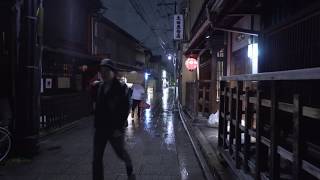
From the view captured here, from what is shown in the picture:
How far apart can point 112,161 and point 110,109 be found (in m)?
3.29

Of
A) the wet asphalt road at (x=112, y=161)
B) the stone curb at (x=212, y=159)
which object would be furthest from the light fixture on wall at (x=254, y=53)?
the wet asphalt road at (x=112, y=161)

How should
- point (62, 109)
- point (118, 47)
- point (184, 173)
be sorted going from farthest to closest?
point (118, 47)
point (62, 109)
point (184, 173)

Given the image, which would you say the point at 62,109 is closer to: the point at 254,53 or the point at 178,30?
the point at 254,53

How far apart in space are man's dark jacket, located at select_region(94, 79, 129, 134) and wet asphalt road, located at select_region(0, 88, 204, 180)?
1706 mm

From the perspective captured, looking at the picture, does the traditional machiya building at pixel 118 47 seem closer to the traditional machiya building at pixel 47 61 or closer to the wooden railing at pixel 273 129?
the traditional machiya building at pixel 47 61

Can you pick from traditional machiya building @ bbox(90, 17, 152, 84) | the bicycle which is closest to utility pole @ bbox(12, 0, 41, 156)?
the bicycle

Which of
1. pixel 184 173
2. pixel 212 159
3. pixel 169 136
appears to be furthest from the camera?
pixel 169 136

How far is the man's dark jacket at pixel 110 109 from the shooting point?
7039mm

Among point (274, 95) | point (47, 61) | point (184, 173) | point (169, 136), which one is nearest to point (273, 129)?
point (274, 95)

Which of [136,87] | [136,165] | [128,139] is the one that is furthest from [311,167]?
[136,87]

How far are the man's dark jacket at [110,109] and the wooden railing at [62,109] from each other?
8.02m

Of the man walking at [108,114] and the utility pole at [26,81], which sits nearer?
the man walking at [108,114]

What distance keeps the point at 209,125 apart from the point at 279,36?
26.2 feet

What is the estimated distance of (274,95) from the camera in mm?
4785
